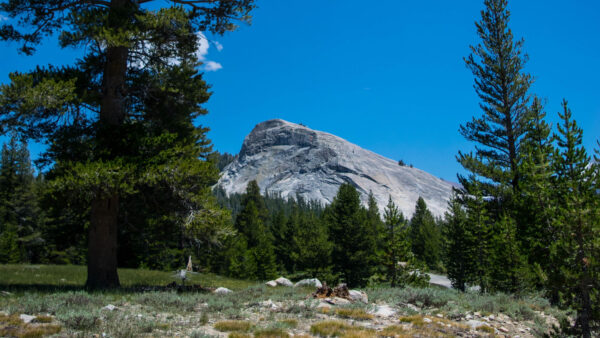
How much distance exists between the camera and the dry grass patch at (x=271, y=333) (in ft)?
18.3

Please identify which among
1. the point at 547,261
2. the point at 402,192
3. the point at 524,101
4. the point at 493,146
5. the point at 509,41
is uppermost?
the point at 402,192

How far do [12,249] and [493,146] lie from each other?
136 ft

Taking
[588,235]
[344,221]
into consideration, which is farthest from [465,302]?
[344,221]

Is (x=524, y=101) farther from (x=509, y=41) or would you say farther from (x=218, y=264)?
(x=218, y=264)

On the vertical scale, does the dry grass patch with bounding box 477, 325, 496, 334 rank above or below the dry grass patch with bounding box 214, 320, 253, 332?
below

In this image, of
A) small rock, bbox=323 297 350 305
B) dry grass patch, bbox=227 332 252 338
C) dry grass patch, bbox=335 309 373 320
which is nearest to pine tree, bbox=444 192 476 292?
small rock, bbox=323 297 350 305

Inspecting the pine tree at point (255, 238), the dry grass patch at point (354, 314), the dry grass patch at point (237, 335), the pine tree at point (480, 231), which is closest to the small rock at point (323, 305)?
the dry grass patch at point (354, 314)

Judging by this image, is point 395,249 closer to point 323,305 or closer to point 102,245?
point 323,305

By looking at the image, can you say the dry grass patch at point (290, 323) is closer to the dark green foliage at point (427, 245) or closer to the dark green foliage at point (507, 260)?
the dark green foliage at point (507, 260)

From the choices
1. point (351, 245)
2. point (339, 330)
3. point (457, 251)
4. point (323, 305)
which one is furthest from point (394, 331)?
point (351, 245)

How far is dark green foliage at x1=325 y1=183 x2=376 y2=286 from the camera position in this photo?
36.1m

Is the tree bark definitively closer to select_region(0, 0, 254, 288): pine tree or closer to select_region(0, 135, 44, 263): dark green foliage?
select_region(0, 0, 254, 288): pine tree

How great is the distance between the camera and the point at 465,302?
9.38 metres

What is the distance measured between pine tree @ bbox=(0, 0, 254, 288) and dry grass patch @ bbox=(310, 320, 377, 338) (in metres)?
5.50
